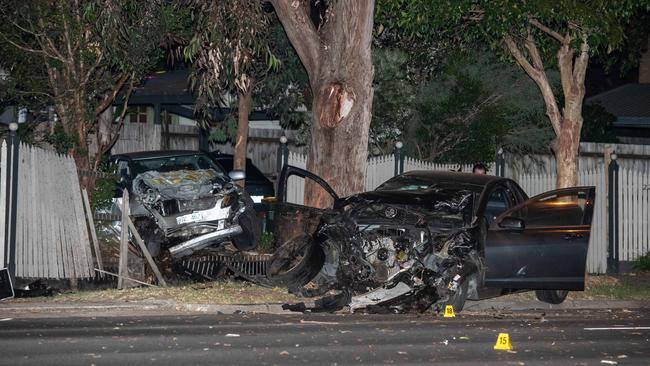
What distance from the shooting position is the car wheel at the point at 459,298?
1270 cm

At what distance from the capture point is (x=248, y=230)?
50.6 feet

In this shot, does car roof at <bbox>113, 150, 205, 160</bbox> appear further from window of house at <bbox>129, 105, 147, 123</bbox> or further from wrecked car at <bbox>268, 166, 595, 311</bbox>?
window of house at <bbox>129, 105, 147, 123</bbox>

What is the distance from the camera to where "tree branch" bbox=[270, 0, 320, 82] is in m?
15.8

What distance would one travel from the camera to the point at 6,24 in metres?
18.2

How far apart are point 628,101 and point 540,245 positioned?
1955 cm

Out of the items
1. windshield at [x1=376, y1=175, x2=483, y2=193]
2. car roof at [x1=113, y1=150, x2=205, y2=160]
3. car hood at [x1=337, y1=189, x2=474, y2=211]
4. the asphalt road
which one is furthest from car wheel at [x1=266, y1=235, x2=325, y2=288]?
car roof at [x1=113, y1=150, x2=205, y2=160]

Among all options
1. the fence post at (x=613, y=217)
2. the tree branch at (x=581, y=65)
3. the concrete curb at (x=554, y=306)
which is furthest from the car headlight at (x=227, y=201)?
the fence post at (x=613, y=217)

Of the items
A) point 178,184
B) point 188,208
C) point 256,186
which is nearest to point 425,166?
point 256,186

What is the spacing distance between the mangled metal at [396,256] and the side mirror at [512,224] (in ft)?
1.39

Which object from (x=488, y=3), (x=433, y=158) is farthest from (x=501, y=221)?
(x=433, y=158)

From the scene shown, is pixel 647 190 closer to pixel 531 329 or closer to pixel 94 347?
pixel 531 329

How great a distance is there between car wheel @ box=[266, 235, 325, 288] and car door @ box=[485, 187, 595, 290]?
6.88 ft

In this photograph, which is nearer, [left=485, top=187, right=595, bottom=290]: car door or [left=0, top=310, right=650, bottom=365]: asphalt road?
[left=0, top=310, right=650, bottom=365]: asphalt road

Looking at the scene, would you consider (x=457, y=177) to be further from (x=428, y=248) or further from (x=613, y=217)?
(x=613, y=217)
